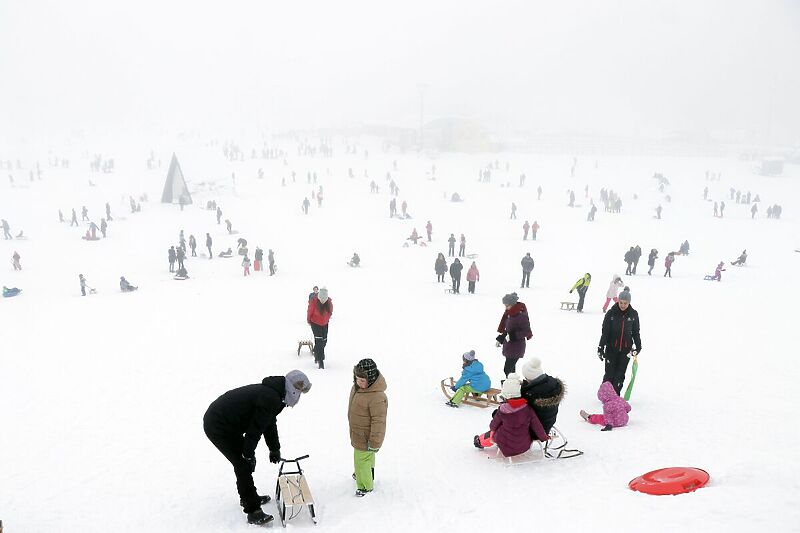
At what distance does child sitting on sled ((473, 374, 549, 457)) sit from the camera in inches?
210

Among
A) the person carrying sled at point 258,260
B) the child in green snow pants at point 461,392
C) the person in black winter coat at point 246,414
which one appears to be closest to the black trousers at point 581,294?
the child in green snow pants at point 461,392

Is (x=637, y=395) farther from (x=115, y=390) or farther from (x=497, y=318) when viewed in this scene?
(x=115, y=390)

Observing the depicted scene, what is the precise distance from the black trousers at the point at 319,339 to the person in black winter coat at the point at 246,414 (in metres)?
5.16

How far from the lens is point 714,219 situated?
35.3 m

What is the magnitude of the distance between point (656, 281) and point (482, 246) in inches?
392

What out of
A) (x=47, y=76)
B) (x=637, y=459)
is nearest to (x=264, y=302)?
(x=637, y=459)

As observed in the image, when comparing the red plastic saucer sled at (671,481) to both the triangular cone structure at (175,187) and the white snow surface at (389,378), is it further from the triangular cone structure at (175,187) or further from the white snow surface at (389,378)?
the triangular cone structure at (175,187)

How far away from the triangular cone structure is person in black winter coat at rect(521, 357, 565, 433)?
120 feet

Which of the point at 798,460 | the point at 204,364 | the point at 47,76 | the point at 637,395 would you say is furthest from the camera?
the point at 47,76

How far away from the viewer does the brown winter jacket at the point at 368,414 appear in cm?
471

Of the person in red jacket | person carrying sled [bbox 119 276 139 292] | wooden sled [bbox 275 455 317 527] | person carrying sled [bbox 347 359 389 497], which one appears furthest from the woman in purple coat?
person carrying sled [bbox 119 276 139 292]

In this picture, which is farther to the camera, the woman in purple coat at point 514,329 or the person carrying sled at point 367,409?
the woman in purple coat at point 514,329

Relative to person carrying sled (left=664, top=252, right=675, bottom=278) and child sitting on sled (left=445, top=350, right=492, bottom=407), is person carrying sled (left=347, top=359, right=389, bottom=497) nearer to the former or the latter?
child sitting on sled (left=445, top=350, right=492, bottom=407)

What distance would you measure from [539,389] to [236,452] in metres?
3.23
